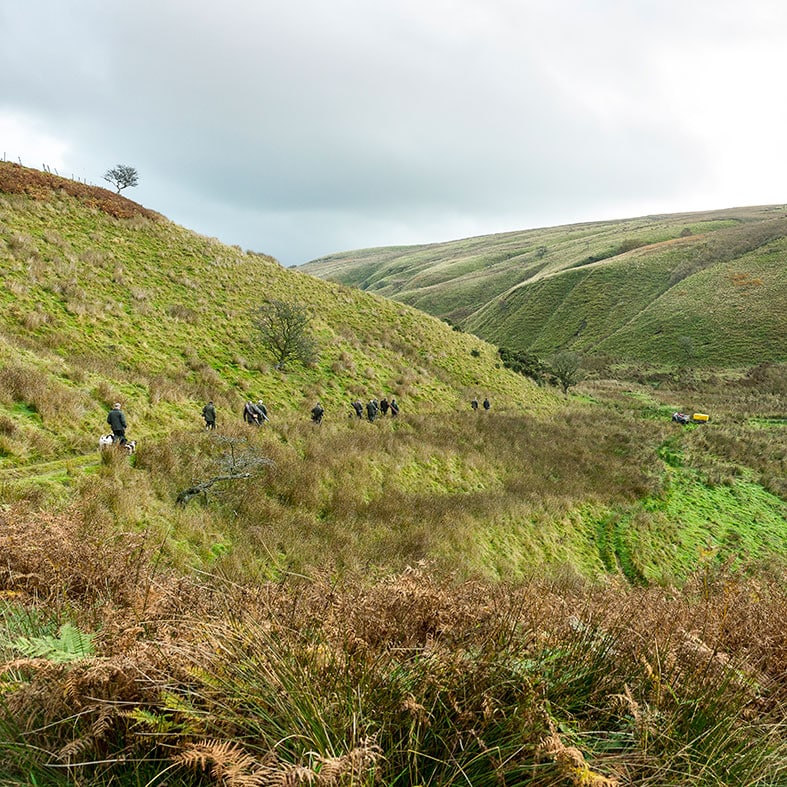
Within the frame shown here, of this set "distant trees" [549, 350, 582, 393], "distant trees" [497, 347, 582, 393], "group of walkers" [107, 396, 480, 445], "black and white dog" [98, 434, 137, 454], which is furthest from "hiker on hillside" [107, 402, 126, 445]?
"distant trees" [549, 350, 582, 393]

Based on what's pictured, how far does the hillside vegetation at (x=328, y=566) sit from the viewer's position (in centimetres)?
196

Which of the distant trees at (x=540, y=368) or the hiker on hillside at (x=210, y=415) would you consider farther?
the distant trees at (x=540, y=368)

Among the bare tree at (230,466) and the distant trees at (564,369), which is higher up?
the bare tree at (230,466)

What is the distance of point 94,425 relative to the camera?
11.1 meters

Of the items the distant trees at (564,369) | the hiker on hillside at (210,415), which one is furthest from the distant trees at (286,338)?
the distant trees at (564,369)

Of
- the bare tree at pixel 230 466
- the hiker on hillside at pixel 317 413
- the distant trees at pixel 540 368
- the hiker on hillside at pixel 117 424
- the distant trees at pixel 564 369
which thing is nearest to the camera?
the bare tree at pixel 230 466

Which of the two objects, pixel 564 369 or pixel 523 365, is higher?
pixel 523 365

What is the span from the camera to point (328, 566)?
501 cm

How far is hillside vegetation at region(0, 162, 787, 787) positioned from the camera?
6.43 feet

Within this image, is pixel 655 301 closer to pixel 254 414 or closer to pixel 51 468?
pixel 254 414

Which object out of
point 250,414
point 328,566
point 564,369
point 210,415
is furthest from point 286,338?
point 564,369

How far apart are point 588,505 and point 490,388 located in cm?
1836

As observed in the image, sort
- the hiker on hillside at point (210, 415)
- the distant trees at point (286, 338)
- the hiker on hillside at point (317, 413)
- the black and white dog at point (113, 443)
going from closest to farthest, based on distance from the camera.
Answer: the black and white dog at point (113, 443) → the hiker on hillside at point (210, 415) → the hiker on hillside at point (317, 413) → the distant trees at point (286, 338)

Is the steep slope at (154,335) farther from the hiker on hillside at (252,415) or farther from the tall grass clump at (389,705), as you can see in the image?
the tall grass clump at (389,705)
